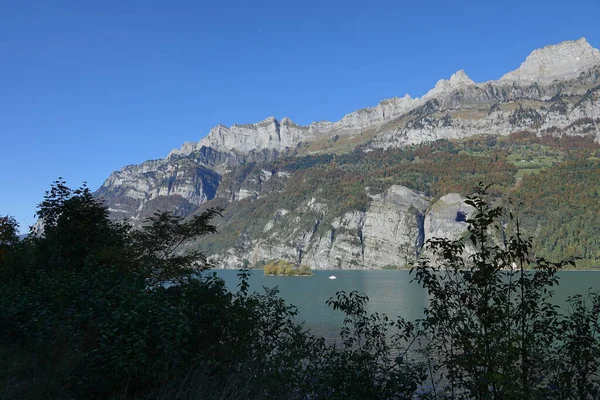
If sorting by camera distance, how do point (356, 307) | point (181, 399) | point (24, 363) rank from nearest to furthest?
point (181, 399) → point (24, 363) → point (356, 307)

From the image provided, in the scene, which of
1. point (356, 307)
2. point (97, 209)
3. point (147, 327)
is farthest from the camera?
point (97, 209)

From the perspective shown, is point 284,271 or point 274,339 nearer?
point 274,339

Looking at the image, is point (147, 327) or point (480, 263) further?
point (147, 327)

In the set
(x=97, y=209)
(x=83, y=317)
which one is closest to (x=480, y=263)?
(x=83, y=317)

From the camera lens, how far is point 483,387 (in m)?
6.46

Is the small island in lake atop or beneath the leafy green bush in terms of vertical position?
beneath

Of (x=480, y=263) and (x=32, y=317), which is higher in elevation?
(x=480, y=263)

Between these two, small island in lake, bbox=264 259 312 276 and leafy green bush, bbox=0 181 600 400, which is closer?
leafy green bush, bbox=0 181 600 400

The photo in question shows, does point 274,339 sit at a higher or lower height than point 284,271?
higher

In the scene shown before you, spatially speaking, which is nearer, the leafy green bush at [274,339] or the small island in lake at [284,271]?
the leafy green bush at [274,339]

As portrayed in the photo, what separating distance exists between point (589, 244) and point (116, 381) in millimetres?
225620

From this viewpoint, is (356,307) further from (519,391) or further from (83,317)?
(83,317)

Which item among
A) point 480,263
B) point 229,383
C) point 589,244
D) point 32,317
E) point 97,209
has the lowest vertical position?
point 589,244

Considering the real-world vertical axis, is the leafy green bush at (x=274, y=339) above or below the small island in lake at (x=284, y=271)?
above
